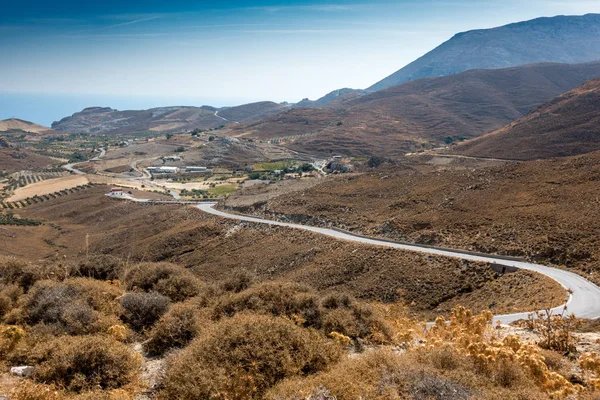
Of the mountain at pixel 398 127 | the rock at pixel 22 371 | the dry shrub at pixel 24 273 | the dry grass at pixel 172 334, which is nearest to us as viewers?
the rock at pixel 22 371

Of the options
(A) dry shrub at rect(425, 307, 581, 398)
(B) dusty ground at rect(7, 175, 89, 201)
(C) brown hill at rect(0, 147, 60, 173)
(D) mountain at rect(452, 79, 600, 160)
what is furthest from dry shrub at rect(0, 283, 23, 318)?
(C) brown hill at rect(0, 147, 60, 173)

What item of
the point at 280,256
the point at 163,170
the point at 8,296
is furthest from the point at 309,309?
the point at 163,170

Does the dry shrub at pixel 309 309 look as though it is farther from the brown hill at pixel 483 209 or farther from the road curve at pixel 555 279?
the brown hill at pixel 483 209

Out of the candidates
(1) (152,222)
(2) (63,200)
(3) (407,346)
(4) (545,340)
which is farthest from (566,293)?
(2) (63,200)

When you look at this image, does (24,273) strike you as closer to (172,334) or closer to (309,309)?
(172,334)

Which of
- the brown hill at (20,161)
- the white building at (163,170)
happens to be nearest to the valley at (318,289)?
the white building at (163,170)

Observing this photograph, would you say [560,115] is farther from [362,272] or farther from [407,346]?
[407,346]
